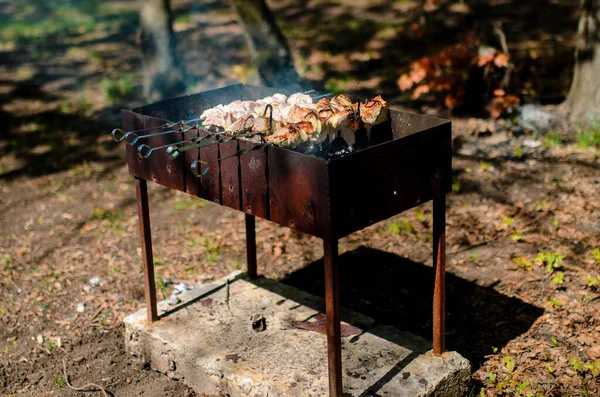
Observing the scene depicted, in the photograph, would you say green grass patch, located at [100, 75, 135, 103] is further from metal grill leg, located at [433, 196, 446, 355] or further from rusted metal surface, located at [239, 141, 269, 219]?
metal grill leg, located at [433, 196, 446, 355]

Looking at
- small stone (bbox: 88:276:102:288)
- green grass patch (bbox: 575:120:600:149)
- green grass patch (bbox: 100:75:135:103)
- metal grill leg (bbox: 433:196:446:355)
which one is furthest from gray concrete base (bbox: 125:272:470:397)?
green grass patch (bbox: 100:75:135:103)

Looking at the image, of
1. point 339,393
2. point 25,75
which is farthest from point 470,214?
point 25,75

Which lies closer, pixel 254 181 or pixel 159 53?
pixel 254 181

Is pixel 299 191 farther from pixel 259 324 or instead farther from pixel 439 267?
pixel 259 324

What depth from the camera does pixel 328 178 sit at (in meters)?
3.02

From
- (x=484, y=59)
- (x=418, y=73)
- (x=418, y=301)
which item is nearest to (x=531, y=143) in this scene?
(x=484, y=59)

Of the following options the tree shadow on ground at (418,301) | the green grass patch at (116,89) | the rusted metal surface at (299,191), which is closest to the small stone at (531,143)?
the tree shadow on ground at (418,301)

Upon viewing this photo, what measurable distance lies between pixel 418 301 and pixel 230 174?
6.42ft

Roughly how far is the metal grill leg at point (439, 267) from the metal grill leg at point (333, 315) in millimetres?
653

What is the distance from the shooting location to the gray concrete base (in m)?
3.73

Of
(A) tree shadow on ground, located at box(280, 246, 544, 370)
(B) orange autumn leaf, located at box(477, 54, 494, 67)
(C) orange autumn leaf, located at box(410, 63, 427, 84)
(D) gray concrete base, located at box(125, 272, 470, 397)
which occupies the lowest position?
(A) tree shadow on ground, located at box(280, 246, 544, 370)

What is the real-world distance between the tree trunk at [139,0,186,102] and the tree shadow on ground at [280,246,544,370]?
13.5ft

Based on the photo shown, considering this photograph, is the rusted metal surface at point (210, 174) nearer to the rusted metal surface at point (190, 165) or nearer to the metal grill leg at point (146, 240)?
the rusted metal surface at point (190, 165)

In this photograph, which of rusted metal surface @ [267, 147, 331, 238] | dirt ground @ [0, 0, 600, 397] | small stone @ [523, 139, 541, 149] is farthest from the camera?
small stone @ [523, 139, 541, 149]
